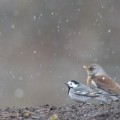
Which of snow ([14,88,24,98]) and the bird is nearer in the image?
the bird

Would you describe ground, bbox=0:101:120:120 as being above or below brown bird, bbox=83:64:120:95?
below

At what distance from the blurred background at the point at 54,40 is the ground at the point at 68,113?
32.2ft

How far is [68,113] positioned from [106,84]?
2185 mm

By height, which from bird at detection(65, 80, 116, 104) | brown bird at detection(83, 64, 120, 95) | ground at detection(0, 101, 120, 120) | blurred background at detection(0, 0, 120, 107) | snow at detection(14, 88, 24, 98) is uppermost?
blurred background at detection(0, 0, 120, 107)

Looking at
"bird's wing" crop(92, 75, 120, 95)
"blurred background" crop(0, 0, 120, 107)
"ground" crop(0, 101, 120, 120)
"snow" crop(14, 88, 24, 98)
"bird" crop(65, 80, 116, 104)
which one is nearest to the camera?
"ground" crop(0, 101, 120, 120)

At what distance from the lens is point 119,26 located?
1072 inches

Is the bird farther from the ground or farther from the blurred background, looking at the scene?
the blurred background

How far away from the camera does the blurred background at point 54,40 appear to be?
21.3 m

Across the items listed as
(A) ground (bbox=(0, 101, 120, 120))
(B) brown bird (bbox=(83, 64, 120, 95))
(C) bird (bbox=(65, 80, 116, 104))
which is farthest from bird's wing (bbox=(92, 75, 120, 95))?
(A) ground (bbox=(0, 101, 120, 120))

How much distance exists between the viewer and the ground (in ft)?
28.3

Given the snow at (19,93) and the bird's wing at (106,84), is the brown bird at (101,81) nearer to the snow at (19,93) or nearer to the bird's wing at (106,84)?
the bird's wing at (106,84)

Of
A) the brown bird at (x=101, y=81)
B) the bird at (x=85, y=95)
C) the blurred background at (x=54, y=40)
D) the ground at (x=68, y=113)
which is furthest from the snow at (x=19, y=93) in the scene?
the ground at (x=68, y=113)

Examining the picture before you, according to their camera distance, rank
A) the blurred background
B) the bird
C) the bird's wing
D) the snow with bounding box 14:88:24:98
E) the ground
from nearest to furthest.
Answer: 1. the ground
2. the bird
3. the bird's wing
4. the snow with bounding box 14:88:24:98
5. the blurred background

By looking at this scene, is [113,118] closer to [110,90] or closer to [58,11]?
[110,90]
